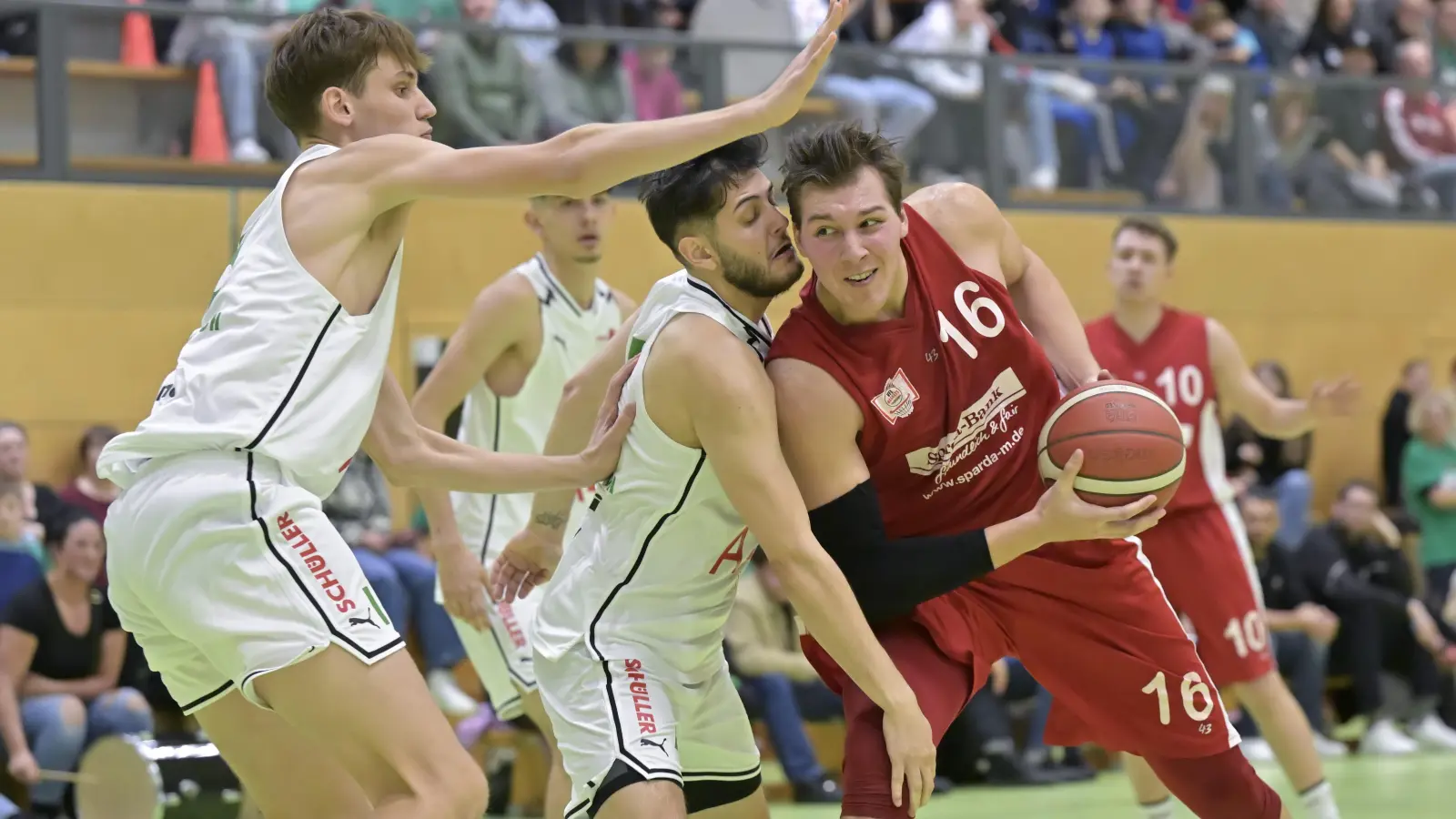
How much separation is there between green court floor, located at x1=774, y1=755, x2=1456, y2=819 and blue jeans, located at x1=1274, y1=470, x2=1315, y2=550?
5.73 ft

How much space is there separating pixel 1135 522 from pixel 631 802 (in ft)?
4.04

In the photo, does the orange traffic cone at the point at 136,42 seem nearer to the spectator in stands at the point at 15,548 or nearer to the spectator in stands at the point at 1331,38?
the spectator in stands at the point at 15,548

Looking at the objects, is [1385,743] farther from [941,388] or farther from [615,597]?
[615,597]

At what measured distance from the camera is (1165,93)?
1195 cm

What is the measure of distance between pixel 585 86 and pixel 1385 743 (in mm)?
5837

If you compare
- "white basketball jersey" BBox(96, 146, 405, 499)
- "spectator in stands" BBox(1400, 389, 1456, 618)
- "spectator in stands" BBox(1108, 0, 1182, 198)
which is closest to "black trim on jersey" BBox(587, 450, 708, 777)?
"white basketball jersey" BBox(96, 146, 405, 499)

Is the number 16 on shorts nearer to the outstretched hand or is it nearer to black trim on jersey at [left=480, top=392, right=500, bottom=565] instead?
the outstretched hand

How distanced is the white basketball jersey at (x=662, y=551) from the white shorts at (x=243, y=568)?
24.6 inches

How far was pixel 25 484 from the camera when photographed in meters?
8.03

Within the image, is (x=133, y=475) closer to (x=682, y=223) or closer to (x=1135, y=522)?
(x=682, y=223)

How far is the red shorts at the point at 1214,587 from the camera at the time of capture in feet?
21.4

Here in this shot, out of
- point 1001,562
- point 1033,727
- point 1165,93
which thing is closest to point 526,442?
point 1001,562

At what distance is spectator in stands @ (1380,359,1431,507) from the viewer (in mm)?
11641

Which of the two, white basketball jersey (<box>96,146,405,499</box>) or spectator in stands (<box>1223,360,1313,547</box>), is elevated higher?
white basketball jersey (<box>96,146,405,499</box>)
